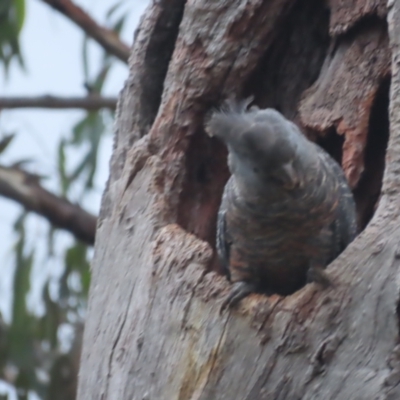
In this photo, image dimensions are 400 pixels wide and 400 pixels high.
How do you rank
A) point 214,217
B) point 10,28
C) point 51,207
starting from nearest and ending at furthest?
point 214,217, point 51,207, point 10,28

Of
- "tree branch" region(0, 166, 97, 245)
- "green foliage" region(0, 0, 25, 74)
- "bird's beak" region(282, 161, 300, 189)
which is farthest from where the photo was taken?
"green foliage" region(0, 0, 25, 74)

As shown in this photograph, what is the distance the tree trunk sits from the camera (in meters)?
1.91

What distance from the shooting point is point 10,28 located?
4.16 metres

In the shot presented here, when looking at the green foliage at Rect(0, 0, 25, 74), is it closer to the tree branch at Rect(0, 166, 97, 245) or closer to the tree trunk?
the tree branch at Rect(0, 166, 97, 245)

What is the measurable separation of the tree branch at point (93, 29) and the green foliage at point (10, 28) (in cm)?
18

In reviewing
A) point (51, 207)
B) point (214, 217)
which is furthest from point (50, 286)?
point (214, 217)

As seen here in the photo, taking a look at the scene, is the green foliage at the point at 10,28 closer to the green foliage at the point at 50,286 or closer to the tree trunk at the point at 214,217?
the green foliage at the point at 50,286

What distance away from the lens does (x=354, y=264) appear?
195cm

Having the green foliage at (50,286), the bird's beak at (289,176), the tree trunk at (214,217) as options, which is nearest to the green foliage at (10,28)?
the green foliage at (50,286)

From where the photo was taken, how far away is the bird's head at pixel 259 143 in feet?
6.52

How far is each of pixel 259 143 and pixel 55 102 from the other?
223 cm

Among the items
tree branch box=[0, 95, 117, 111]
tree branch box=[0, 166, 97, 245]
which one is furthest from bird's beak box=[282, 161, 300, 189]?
tree branch box=[0, 95, 117, 111]

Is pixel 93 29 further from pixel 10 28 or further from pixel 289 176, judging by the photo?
pixel 289 176

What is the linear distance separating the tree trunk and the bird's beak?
0.24 metres
